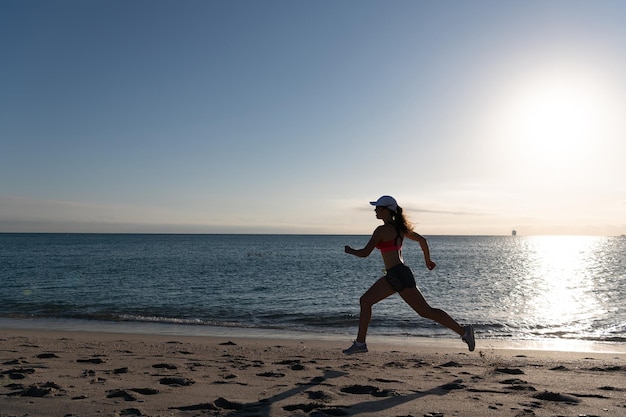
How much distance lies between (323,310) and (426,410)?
13.5 m

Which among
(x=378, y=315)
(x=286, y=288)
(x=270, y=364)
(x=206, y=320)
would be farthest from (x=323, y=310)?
(x=270, y=364)

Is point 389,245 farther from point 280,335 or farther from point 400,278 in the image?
point 280,335

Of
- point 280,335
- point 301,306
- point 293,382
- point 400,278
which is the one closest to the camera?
point 293,382

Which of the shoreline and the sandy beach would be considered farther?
the shoreline

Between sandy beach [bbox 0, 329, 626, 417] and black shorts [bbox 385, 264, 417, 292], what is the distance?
3.72 ft

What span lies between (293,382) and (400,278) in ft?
6.02

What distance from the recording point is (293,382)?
6121mm

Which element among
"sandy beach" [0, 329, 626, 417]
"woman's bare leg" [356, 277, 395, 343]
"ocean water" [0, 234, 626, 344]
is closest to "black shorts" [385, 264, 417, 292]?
"woman's bare leg" [356, 277, 395, 343]

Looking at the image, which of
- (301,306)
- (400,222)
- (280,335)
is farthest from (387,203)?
(301,306)

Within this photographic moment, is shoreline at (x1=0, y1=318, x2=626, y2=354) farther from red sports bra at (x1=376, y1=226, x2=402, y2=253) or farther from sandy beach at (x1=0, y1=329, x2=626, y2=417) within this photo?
red sports bra at (x1=376, y1=226, x2=402, y2=253)

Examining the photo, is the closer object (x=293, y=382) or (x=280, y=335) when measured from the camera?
(x=293, y=382)

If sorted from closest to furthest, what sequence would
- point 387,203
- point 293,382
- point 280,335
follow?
point 293,382 < point 387,203 < point 280,335

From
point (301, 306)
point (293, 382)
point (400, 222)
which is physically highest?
point (400, 222)

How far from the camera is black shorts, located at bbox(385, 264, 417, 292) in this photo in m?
6.57
